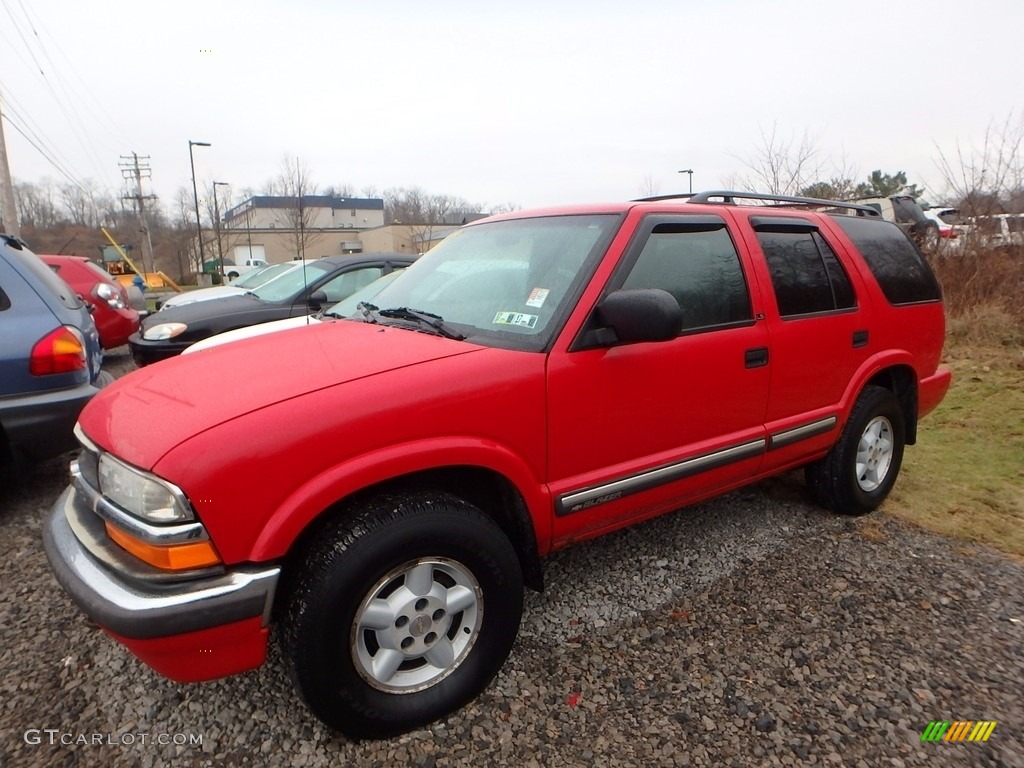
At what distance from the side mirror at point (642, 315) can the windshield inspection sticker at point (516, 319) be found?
0.27 meters

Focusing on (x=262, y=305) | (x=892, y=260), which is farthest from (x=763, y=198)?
(x=262, y=305)

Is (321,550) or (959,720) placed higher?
(321,550)

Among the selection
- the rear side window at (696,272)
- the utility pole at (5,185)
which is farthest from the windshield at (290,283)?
the utility pole at (5,185)

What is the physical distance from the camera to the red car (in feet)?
25.1

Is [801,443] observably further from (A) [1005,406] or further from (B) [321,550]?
(A) [1005,406]

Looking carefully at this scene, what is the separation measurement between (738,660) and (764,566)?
82 cm

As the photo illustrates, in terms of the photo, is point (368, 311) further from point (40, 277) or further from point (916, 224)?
point (916, 224)

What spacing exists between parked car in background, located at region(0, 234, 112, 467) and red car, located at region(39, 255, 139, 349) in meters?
4.19

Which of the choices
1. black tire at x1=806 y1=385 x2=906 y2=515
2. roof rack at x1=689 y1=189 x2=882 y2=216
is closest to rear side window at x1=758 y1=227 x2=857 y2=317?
roof rack at x1=689 y1=189 x2=882 y2=216

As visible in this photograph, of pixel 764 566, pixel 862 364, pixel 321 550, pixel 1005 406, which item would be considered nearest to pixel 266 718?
pixel 321 550

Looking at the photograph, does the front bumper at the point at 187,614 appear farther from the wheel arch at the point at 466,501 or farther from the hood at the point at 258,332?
the hood at the point at 258,332

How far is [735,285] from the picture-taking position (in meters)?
2.91

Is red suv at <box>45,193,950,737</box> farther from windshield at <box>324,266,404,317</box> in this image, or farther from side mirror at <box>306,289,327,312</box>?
side mirror at <box>306,289,327,312</box>

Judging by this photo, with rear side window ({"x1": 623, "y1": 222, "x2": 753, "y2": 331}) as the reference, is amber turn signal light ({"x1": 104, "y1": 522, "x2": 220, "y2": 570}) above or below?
below
